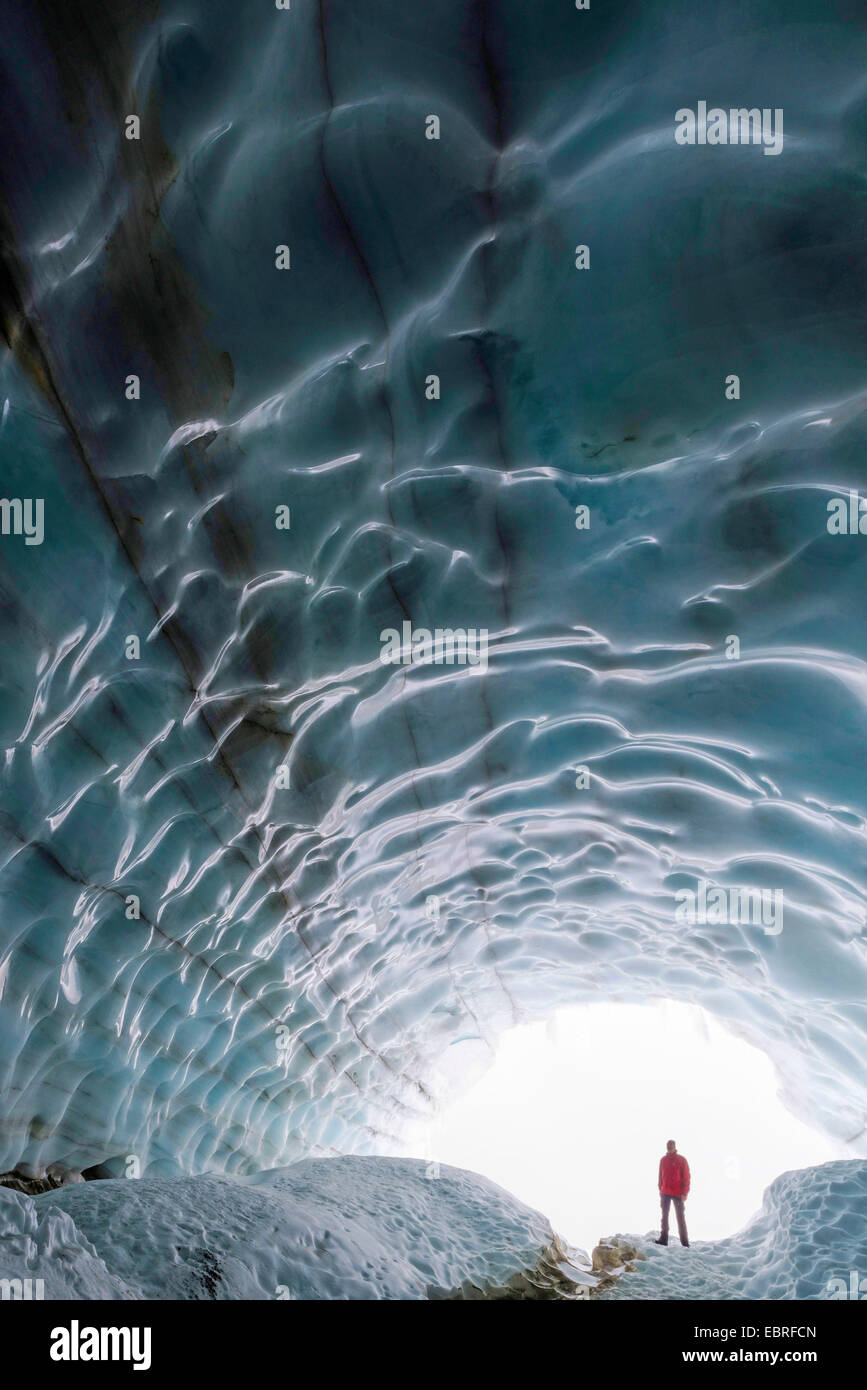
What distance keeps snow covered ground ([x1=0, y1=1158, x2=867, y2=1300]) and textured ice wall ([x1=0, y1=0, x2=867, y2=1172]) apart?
1.06 m

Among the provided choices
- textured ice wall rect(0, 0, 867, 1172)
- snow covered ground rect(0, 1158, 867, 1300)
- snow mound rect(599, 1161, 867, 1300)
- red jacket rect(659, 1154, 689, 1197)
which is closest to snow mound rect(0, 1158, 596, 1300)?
snow covered ground rect(0, 1158, 867, 1300)

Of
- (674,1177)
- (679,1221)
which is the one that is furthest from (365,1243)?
(679,1221)

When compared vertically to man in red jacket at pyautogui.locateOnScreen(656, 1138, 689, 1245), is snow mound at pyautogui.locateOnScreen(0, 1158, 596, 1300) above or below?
above

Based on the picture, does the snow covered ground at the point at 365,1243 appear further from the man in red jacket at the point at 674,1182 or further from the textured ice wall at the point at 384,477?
the textured ice wall at the point at 384,477

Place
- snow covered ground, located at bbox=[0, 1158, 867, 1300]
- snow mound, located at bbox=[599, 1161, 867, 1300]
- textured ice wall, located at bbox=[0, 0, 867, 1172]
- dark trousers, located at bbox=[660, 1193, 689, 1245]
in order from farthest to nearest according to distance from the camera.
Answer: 1. dark trousers, located at bbox=[660, 1193, 689, 1245]
2. snow mound, located at bbox=[599, 1161, 867, 1300]
3. snow covered ground, located at bbox=[0, 1158, 867, 1300]
4. textured ice wall, located at bbox=[0, 0, 867, 1172]

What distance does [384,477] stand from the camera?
3.85 metres

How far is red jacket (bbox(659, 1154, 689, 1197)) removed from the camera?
26.1 feet

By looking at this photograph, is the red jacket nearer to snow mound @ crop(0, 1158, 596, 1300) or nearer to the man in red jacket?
the man in red jacket

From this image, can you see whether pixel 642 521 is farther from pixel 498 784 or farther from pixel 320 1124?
pixel 320 1124

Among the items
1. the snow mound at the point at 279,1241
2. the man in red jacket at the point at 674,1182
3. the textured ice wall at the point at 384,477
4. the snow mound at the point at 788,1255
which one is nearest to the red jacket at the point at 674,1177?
the man in red jacket at the point at 674,1182

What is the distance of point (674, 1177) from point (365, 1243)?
4644 millimetres
